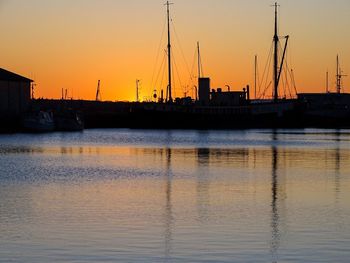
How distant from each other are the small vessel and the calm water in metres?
46.2

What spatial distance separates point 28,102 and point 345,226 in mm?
79465

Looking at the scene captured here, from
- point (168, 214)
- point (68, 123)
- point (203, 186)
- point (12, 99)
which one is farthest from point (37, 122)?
point (168, 214)

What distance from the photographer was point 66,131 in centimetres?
10800

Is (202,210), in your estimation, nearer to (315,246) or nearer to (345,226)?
(345,226)

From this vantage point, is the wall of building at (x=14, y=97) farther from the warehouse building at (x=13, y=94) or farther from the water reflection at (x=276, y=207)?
the water reflection at (x=276, y=207)

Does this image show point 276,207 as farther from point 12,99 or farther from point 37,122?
point 12,99

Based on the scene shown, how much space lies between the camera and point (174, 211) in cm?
2794

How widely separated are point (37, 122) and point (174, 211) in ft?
235

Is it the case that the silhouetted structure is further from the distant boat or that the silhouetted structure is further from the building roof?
the distant boat

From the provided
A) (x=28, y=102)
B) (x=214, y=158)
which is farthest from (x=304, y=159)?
(x=28, y=102)

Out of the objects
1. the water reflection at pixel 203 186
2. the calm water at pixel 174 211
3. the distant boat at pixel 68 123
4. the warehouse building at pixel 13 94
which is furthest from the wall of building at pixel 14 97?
the calm water at pixel 174 211

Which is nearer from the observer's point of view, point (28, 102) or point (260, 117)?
point (28, 102)

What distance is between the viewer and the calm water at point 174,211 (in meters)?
21.2

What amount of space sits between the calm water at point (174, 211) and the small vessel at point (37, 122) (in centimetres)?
4620
